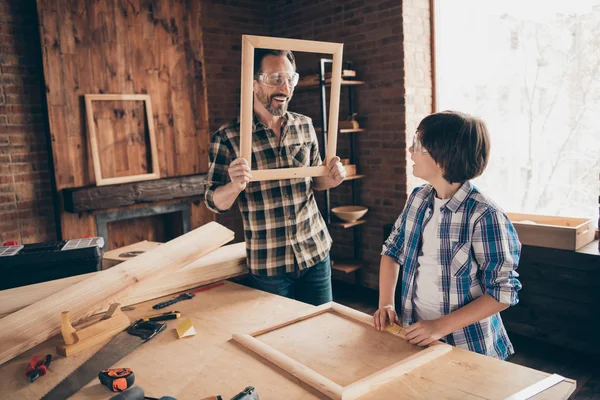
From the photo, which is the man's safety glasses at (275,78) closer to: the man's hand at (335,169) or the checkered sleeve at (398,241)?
the man's hand at (335,169)

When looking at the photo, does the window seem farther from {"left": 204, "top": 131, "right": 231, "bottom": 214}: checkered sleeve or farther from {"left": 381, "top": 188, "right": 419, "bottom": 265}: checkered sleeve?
{"left": 204, "top": 131, "right": 231, "bottom": 214}: checkered sleeve

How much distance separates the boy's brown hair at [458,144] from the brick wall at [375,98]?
8.41 feet

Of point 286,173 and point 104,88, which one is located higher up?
point 104,88

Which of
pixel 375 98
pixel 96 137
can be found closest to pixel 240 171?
A: pixel 96 137

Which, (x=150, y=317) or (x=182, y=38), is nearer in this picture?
(x=150, y=317)

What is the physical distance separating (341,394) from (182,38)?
386 centimetres

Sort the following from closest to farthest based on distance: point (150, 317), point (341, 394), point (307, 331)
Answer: point (341, 394), point (307, 331), point (150, 317)

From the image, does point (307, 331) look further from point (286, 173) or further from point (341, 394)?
point (286, 173)

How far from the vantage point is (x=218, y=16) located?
4.82 m

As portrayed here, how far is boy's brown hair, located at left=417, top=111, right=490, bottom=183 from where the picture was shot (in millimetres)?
1516

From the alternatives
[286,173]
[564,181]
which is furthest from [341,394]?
[564,181]

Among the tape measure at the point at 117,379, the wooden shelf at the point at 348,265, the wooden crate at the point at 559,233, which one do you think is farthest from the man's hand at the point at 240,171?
the wooden shelf at the point at 348,265

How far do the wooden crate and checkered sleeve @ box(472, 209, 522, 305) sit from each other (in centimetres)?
189

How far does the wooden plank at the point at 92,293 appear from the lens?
1377 mm
